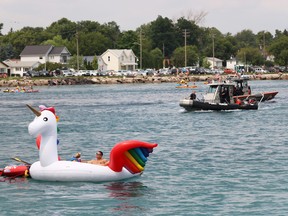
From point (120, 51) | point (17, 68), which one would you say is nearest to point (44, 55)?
point (17, 68)

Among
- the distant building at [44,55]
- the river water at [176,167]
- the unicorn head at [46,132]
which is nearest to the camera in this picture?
the river water at [176,167]

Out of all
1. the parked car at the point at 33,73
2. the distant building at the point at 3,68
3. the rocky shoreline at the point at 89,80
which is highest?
the distant building at the point at 3,68

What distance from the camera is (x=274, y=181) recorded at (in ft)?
104

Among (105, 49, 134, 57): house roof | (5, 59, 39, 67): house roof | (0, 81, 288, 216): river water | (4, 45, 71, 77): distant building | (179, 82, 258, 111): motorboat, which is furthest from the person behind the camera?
(4, 45, 71, 77): distant building

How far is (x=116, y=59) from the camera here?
18900 centimetres

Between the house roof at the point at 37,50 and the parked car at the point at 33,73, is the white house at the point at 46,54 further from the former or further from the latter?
the parked car at the point at 33,73

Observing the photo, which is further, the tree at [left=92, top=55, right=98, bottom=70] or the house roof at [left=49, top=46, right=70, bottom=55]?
the house roof at [left=49, top=46, right=70, bottom=55]

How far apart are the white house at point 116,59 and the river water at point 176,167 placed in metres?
120

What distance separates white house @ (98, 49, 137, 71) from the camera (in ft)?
618

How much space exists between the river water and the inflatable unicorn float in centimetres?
36

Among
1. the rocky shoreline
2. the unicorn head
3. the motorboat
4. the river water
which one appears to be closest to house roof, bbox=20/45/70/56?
the rocky shoreline

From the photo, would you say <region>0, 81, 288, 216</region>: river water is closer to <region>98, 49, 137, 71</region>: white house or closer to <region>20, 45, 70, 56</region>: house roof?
<region>98, 49, 137, 71</region>: white house

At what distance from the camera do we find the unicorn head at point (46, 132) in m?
30.3

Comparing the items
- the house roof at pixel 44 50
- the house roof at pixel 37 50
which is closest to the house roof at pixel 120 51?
the house roof at pixel 44 50
